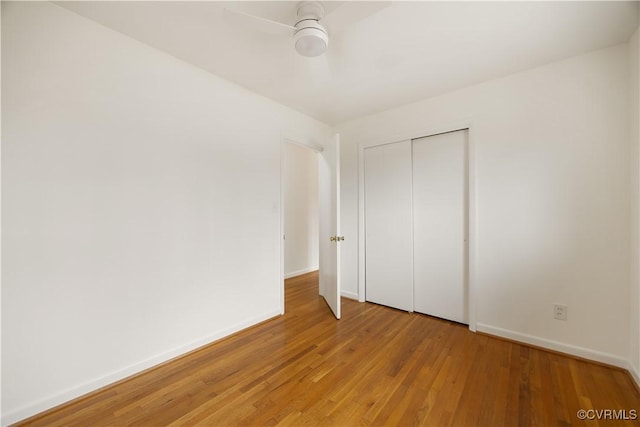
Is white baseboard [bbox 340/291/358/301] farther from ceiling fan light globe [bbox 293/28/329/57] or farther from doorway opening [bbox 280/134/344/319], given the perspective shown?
ceiling fan light globe [bbox 293/28/329/57]

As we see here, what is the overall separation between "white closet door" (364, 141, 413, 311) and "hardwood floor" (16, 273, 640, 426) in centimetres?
75

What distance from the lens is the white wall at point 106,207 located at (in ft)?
4.88

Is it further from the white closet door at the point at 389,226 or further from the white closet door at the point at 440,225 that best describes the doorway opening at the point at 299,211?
the white closet door at the point at 440,225

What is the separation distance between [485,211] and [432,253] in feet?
2.32

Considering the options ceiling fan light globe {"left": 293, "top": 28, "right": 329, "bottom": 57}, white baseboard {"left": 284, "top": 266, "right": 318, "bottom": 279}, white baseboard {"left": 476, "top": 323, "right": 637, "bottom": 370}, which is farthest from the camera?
white baseboard {"left": 284, "top": 266, "right": 318, "bottom": 279}

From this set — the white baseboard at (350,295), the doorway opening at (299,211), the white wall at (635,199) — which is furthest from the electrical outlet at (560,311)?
the doorway opening at (299,211)

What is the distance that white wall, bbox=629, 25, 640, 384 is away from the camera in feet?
5.88

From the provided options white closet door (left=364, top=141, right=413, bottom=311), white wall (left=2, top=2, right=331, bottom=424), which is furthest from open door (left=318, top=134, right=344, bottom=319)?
white wall (left=2, top=2, right=331, bottom=424)

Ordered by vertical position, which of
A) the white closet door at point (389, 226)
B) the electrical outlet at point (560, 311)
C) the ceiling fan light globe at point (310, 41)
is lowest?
the electrical outlet at point (560, 311)

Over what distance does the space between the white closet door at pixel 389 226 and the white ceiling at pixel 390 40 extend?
843mm

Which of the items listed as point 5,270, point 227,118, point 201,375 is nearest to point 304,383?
point 201,375

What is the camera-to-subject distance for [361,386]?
1.78 metres

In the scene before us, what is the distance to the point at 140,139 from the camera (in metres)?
1.94

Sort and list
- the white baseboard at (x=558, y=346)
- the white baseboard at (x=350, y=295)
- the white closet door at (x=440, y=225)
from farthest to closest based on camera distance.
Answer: the white baseboard at (x=350, y=295) → the white closet door at (x=440, y=225) → the white baseboard at (x=558, y=346)
